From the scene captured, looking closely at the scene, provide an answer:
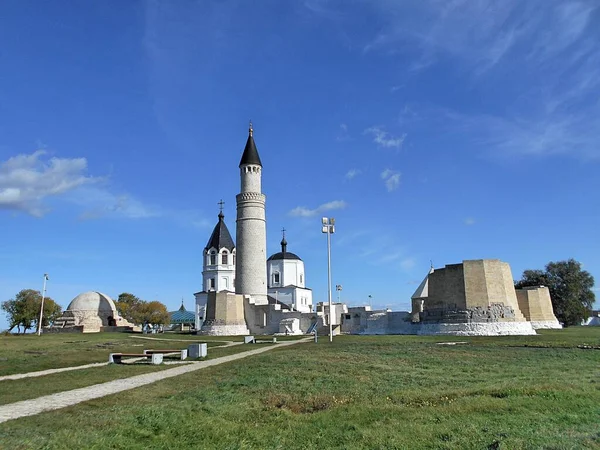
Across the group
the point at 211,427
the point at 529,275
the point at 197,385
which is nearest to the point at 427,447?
the point at 211,427

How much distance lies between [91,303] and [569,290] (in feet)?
194

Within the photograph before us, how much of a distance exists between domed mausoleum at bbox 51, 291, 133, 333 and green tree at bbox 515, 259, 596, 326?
53.7 m

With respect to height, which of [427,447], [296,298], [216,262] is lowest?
[427,447]

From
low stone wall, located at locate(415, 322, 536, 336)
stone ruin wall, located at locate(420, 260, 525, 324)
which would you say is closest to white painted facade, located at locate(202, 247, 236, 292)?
stone ruin wall, located at locate(420, 260, 525, 324)

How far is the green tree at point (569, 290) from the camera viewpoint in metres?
58.8

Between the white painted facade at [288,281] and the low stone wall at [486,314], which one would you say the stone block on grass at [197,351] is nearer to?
the low stone wall at [486,314]

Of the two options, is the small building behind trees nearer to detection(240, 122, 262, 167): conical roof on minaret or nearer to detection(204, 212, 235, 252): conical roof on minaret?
detection(204, 212, 235, 252): conical roof on minaret

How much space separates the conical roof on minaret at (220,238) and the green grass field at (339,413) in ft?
187

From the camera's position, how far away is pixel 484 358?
18.3 m

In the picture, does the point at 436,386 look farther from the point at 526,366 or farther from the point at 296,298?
the point at 296,298

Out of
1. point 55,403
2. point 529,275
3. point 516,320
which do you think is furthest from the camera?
point 529,275

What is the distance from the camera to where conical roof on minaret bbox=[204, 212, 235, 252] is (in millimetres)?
71125

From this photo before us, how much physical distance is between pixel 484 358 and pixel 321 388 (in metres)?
9.09

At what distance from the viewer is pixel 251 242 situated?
183ft
